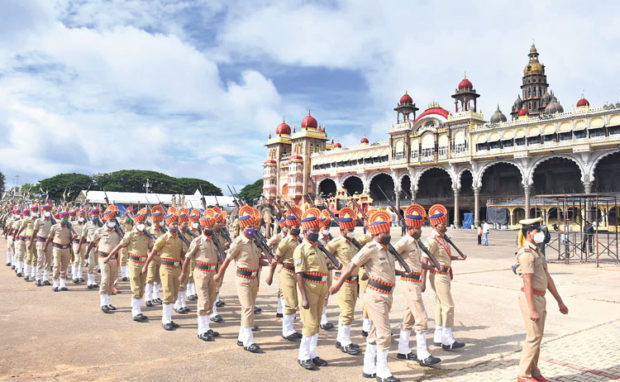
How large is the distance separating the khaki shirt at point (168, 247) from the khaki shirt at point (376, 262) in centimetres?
386

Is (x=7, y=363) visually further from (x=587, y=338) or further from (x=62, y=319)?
(x=587, y=338)

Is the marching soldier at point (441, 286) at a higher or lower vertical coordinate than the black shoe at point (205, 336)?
higher

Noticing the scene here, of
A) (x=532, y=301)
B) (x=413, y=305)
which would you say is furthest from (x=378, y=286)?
(x=532, y=301)

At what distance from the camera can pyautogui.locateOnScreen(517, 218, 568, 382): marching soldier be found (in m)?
4.52

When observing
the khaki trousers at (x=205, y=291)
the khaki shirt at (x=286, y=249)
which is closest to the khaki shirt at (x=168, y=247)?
the khaki trousers at (x=205, y=291)

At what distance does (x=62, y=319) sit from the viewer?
755cm

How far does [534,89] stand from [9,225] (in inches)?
2539

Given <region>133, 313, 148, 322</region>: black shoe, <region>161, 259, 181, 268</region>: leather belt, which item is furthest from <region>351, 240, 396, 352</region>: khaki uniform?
<region>133, 313, 148, 322</region>: black shoe

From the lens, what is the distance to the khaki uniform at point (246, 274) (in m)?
6.03

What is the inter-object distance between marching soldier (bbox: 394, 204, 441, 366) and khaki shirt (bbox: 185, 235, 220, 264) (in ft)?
9.65

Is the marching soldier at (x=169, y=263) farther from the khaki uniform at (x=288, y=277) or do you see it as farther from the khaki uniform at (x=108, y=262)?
the khaki uniform at (x=288, y=277)

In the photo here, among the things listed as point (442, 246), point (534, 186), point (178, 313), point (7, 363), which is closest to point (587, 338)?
point (442, 246)

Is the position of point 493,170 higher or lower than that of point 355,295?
higher

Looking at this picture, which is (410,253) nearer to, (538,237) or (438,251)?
(438,251)
